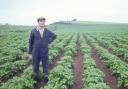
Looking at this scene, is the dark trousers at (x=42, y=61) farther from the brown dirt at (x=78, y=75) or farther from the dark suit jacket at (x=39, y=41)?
the brown dirt at (x=78, y=75)

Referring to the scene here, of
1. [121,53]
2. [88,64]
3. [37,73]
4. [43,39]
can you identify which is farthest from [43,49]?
[121,53]

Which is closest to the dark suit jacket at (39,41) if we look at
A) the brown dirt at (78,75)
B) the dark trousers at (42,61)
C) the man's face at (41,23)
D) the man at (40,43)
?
the man at (40,43)

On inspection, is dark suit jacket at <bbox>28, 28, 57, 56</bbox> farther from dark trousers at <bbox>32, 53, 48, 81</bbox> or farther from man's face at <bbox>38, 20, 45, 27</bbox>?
man's face at <bbox>38, 20, 45, 27</bbox>

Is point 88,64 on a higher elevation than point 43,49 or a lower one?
lower

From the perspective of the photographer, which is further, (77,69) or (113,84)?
(77,69)

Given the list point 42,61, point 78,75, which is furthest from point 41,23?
point 78,75

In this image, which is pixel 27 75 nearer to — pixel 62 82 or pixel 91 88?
pixel 62 82

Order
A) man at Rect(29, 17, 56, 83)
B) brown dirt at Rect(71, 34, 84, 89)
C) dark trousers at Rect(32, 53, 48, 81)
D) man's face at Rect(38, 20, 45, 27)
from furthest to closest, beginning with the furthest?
brown dirt at Rect(71, 34, 84, 89) → dark trousers at Rect(32, 53, 48, 81) → man at Rect(29, 17, 56, 83) → man's face at Rect(38, 20, 45, 27)

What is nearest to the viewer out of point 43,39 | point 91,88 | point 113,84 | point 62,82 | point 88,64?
point 91,88

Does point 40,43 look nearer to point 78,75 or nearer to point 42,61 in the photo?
point 42,61

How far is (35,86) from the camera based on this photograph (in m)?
9.36

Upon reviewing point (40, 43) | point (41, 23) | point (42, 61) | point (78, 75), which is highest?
point (41, 23)

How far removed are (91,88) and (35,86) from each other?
2.23 m

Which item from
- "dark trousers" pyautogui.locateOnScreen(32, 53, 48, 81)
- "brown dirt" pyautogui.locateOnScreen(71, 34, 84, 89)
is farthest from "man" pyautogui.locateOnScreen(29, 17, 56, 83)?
"brown dirt" pyautogui.locateOnScreen(71, 34, 84, 89)
